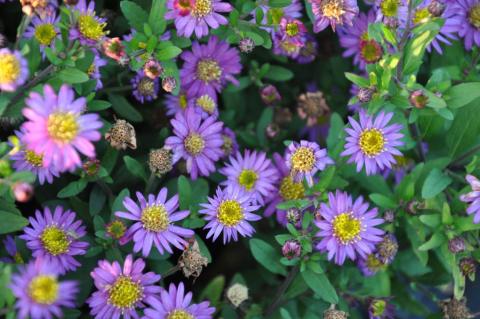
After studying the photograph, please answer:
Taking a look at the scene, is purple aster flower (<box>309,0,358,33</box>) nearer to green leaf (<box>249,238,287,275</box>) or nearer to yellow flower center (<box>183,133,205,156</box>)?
yellow flower center (<box>183,133,205,156</box>)

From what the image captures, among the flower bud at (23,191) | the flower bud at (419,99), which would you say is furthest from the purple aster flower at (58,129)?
the flower bud at (419,99)

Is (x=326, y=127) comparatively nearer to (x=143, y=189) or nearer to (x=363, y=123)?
(x=363, y=123)

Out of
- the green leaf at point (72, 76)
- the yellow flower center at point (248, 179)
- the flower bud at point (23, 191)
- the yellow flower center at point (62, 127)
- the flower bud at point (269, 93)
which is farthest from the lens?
the flower bud at point (269, 93)

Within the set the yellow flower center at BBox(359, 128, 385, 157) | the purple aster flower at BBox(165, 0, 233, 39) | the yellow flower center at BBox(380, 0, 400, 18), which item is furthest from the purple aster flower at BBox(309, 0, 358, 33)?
the yellow flower center at BBox(359, 128, 385, 157)

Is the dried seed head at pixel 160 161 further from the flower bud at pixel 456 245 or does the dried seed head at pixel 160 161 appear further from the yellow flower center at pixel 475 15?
the yellow flower center at pixel 475 15

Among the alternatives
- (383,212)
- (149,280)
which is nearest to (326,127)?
(383,212)

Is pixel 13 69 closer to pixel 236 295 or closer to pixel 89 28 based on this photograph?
pixel 89 28
